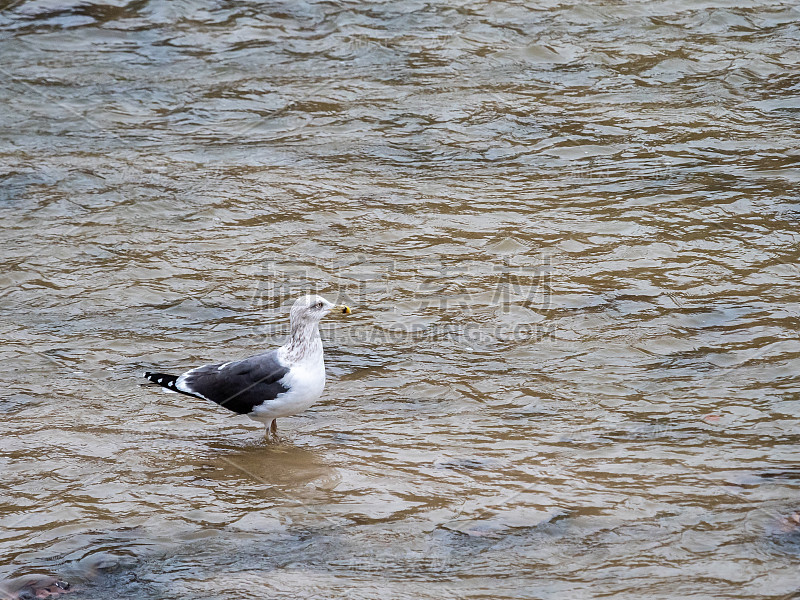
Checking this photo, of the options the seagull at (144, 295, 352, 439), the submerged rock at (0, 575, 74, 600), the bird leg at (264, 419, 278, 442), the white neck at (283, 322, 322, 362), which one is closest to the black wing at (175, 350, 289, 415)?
the seagull at (144, 295, 352, 439)

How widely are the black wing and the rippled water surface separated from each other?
1.00ft

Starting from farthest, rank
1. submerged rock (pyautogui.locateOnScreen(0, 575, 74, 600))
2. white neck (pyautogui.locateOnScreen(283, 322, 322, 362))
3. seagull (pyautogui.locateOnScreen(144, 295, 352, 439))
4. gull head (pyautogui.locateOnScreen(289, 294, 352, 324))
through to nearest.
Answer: gull head (pyautogui.locateOnScreen(289, 294, 352, 324)) < white neck (pyautogui.locateOnScreen(283, 322, 322, 362)) < seagull (pyautogui.locateOnScreen(144, 295, 352, 439)) < submerged rock (pyautogui.locateOnScreen(0, 575, 74, 600))

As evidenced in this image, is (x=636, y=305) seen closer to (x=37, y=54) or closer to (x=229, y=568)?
(x=229, y=568)

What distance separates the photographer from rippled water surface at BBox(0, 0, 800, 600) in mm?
5176

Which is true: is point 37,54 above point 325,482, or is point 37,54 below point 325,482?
above

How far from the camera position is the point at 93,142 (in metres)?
11.2

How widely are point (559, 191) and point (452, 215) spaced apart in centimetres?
112

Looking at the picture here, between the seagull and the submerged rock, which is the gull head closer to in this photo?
the seagull

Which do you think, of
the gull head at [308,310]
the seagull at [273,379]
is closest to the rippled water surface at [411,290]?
the seagull at [273,379]

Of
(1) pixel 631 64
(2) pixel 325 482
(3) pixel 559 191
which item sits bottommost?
(2) pixel 325 482

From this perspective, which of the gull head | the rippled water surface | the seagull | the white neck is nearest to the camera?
the rippled water surface

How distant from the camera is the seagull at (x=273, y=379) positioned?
6.27 m

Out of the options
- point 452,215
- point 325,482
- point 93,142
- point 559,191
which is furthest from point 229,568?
point 93,142

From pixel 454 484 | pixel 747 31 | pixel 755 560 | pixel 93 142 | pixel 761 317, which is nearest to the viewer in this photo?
pixel 755 560
